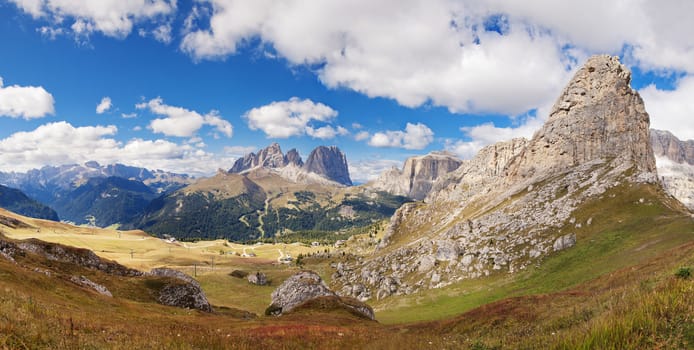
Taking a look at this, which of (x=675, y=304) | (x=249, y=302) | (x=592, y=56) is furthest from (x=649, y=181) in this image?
(x=249, y=302)

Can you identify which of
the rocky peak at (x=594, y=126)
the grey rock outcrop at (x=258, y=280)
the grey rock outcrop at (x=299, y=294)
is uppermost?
the rocky peak at (x=594, y=126)

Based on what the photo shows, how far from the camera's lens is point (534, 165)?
406 feet

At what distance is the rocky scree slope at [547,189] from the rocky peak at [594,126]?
12.2 inches

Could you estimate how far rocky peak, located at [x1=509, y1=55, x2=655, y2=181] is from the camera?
99.3 meters

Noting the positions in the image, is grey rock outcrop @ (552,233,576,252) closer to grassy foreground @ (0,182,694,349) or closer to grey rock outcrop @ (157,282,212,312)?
grassy foreground @ (0,182,694,349)

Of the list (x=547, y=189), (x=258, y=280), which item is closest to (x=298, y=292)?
(x=547, y=189)

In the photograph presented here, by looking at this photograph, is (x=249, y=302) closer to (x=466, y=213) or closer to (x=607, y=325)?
(x=466, y=213)

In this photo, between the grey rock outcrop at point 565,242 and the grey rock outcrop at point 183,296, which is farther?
the grey rock outcrop at point 565,242

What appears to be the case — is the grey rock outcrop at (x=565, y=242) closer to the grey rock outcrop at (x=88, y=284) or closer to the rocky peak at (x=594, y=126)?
the rocky peak at (x=594, y=126)

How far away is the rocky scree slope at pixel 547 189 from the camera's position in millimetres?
77250

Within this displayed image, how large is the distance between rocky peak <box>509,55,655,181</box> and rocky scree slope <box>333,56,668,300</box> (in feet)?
1.02

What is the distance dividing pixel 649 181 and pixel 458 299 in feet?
164

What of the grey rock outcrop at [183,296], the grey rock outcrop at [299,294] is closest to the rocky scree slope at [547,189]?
the grey rock outcrop at [299,294]

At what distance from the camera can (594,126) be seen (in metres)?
107
